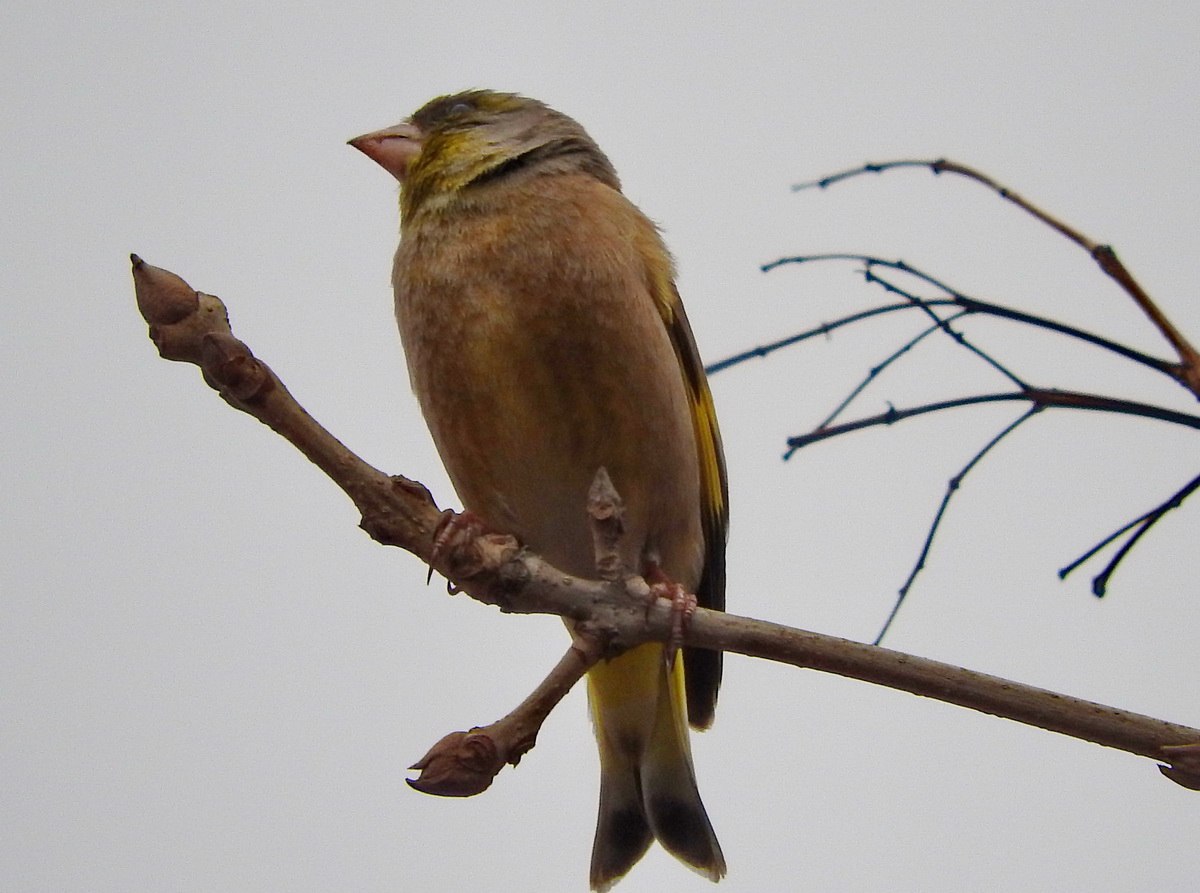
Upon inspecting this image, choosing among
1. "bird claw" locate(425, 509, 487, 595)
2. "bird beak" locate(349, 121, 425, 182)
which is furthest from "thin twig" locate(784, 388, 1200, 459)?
"bird beak" locate(349, 121, 425, 182)

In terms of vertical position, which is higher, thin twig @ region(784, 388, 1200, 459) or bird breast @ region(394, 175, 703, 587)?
bird breast @ region(394, 175, 703, 587)

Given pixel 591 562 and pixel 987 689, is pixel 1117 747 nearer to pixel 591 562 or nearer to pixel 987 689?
pixel 987 689

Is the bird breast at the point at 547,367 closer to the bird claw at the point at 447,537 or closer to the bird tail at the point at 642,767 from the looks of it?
the bird tail at the point at 642,767

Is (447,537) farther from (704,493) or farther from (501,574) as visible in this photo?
(704,493)

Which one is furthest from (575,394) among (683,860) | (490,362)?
(683,860)

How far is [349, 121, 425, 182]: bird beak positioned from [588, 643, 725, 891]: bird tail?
164 cm

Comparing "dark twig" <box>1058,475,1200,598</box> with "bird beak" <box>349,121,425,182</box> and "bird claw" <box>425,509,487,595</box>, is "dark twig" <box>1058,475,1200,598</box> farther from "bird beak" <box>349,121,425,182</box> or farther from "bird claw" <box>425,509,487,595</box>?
"bird beak" <box>349,121,425,182</box>

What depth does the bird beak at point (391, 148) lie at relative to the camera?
3.92 meters

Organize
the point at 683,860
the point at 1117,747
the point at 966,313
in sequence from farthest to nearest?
the point at 683,860
the point at 966,313
the point at 1117,747

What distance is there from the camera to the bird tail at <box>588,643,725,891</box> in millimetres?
3586

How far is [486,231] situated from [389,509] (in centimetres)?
151

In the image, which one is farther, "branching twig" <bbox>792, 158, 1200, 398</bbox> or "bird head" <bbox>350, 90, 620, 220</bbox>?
"bird head" <bbox>350, 90, 620, 220</bbox>

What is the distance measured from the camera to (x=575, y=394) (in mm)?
3209

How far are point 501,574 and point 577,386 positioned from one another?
1.12 metres
